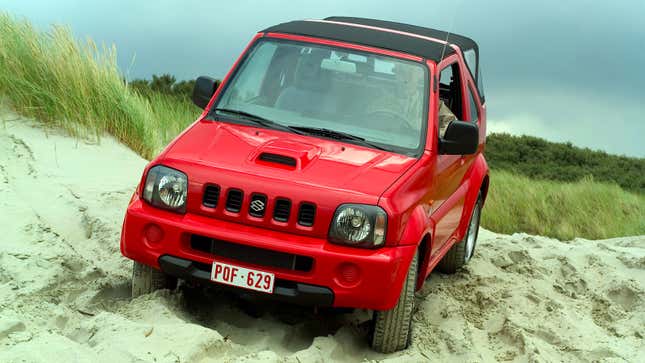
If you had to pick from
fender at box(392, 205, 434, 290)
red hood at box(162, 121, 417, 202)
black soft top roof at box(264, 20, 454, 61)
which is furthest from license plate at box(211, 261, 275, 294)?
black soft top roof at box(264, 20, 454, 61)

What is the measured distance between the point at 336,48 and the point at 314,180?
154cm

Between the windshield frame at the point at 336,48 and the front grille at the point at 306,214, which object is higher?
the windshield frame at the point at 336,48

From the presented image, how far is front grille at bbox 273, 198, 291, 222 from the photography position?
19.3 feet

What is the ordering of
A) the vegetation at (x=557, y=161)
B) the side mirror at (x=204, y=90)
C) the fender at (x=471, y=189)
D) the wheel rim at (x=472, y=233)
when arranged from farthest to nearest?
the vegetation at (x=557, y=161), the wheel rim at (x=472, y=233), the fender at (x=471, y=189), the side mirror at (x=204, y=90)

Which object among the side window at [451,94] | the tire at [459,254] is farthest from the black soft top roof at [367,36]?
the tire at [459,254]

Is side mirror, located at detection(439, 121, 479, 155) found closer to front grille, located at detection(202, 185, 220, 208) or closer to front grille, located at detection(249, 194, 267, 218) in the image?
front grille, located at detection(249, 194, 267, 218)

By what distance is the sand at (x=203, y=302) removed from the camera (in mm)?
5672

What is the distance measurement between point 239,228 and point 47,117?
5695mm

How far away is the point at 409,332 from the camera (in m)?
6.39

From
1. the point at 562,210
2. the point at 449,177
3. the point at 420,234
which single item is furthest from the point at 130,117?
the point at 562,210

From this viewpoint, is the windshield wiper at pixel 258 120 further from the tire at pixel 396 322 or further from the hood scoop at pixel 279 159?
the tire at pixel 396 322

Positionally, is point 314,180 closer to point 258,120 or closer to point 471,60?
point 258,120

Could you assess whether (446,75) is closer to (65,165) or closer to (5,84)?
(65,165)

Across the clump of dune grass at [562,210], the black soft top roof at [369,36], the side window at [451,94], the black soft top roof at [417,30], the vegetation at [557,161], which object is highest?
the black soft top roof at [369,36]
